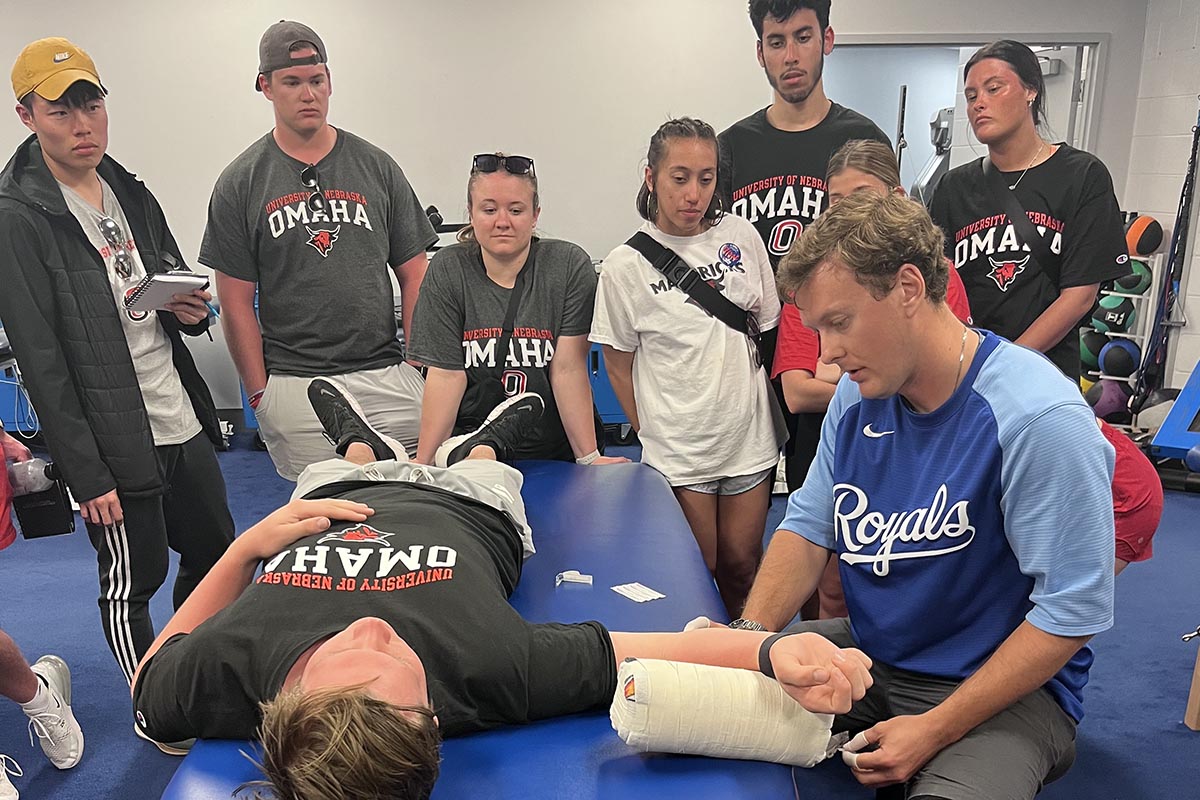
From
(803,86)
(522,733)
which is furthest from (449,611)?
(803,86)

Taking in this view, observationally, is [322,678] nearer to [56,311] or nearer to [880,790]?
[880,790]

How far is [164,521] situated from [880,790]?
1.74 meters

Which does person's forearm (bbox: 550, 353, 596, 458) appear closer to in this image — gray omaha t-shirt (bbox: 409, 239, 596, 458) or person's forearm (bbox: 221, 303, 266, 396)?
gray omaha t-shirt (bbox: 409, 239, 596, 458)

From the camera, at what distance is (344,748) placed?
1.02 metres

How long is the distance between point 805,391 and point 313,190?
1333mm

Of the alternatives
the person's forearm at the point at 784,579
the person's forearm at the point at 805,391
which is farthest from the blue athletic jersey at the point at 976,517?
the person's forearm at the point at 805,391

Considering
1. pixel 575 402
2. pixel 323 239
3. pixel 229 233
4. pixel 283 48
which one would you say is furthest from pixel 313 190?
pixel 575 402

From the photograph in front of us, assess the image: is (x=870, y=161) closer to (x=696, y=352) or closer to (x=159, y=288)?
(x=696, y=352)

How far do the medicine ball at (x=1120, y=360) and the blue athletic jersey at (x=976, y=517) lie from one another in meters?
3.73

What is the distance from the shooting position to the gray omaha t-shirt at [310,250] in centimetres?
245

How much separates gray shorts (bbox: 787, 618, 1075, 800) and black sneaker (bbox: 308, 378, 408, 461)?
4.00 feet

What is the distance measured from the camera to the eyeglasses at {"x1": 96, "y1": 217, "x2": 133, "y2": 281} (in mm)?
2172

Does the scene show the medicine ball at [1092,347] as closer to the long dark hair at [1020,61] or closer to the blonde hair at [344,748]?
the long dark hair at [1020,61]

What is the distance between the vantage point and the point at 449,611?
134 centimetres
